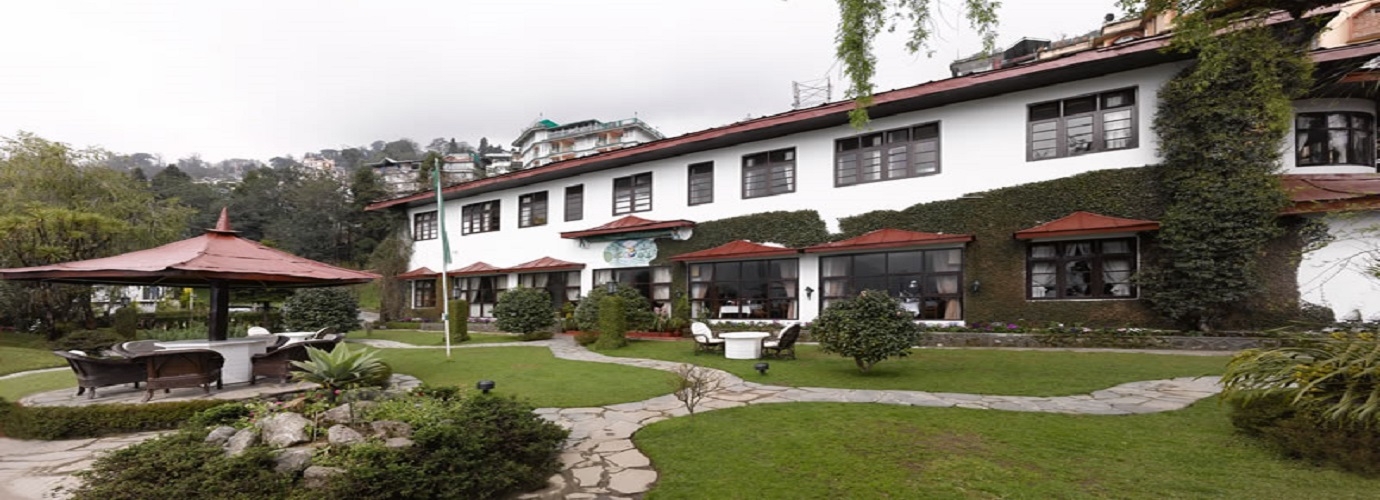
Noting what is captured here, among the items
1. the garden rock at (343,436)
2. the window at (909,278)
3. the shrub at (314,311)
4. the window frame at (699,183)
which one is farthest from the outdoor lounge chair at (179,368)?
the window frame at (699,183)

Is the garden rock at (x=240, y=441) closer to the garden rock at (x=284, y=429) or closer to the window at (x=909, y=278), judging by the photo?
the garden rock at (x=284, y=429)

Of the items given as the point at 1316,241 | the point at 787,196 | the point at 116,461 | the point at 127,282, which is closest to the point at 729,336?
the point at 787,196

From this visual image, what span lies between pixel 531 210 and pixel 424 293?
7256 mm

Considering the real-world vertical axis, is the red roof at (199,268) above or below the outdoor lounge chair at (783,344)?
above

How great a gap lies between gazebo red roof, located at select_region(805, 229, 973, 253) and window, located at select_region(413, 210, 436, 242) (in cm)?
1874

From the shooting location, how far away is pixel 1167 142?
11.0 m

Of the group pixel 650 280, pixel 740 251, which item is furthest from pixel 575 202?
pixel 740 251

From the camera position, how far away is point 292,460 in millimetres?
3771

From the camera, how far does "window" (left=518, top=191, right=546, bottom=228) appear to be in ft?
70.6

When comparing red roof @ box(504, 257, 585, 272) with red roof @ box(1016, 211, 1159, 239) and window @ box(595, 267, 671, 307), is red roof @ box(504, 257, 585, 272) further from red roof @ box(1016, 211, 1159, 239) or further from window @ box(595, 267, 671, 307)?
red roof @ box(1016, 211, 1159, 239)

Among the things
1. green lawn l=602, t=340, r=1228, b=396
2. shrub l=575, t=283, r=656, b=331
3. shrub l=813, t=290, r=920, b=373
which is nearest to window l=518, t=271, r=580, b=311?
shrub l=575, t=283, r=656, b=331

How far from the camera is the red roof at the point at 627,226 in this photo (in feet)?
56.4

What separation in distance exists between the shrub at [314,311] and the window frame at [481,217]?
724 cm

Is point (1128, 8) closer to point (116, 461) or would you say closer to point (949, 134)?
point (949, 134)
